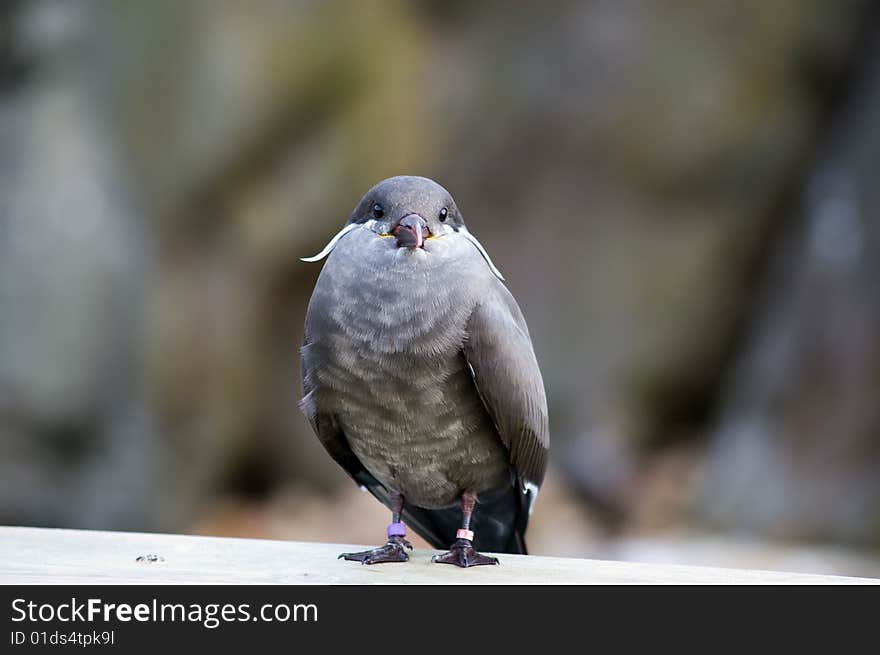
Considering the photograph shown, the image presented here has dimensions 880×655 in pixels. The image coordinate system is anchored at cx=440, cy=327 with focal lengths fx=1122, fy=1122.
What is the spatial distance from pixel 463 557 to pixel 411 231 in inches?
25.8

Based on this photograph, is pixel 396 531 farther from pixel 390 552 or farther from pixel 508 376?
pixel 508 376

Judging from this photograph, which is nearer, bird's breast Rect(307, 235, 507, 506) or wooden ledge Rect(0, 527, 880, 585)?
wooden ledge Rect(0, 527, 880, 585)

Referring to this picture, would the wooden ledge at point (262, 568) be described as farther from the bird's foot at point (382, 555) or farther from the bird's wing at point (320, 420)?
the bird's wing at point (320, 420)

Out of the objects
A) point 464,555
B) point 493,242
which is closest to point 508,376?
point 464,555

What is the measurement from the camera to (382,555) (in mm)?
2229

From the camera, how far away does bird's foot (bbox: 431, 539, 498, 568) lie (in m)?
2.22

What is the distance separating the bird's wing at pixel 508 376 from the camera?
2.24m

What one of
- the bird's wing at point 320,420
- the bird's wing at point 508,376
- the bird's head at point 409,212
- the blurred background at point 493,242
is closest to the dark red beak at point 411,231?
the bird's head at point 409,212

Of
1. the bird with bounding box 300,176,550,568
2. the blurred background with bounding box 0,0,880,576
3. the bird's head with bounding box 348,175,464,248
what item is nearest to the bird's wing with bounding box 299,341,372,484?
the bird with bounding box 300,176,550,568

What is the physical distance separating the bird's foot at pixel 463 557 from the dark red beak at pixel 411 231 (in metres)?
0.62

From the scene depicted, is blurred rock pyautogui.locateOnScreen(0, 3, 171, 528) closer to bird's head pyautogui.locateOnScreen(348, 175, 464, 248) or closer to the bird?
the bird

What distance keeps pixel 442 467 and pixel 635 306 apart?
3.78m

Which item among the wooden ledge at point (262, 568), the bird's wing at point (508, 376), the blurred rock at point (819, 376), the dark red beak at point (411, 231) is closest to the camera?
the wooden ledge at point (262, 568)

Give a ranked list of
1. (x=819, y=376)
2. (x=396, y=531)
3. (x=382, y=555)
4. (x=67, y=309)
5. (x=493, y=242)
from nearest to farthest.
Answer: (x=382, y=555) < (x=396, y=531) < (x=67, y=309) < (x=819, y=376) < (x=493, y=242)
